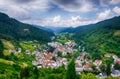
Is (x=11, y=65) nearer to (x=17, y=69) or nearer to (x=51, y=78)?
(x=17, y=69)

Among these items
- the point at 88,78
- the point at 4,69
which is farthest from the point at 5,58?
the point at 88,78

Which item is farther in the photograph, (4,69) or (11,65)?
(11,65)

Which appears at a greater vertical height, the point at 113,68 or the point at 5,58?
the point at 5,58

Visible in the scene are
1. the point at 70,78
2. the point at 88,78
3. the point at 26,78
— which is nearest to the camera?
the point at 70,78

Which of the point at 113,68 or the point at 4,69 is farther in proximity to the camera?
the point at 113,68

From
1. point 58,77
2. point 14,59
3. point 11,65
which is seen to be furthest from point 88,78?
point 14,59

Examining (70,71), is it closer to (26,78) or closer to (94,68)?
(26,78)

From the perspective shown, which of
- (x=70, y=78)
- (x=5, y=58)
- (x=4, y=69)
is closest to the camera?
(x=70, y=78)

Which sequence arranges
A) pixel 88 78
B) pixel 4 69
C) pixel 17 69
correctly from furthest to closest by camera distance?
pixel 17 69
pixel 4 69
pixel 88 78

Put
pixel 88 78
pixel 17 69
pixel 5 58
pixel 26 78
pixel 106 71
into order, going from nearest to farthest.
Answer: pixel 88 78 → pixel 26 78 → pixel 17 69 → pixel 106 71 → pixel 5 58
